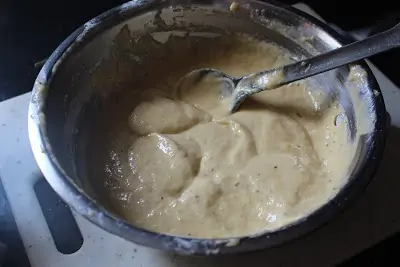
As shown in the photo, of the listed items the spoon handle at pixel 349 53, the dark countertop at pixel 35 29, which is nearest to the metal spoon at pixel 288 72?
the spoon handle at pixel 349 53

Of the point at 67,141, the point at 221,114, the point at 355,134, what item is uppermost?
the point at 355,134

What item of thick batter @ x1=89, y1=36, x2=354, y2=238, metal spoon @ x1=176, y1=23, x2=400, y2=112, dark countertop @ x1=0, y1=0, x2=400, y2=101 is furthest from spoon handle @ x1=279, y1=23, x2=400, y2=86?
dark countertop @ x1=0, y1=0, x2=400, y2=101

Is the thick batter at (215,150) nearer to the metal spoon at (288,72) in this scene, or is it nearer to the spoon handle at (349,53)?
the metal spoon at (288,72)

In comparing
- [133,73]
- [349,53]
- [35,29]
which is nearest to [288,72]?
[349,53]

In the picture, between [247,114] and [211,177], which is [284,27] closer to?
[247,114]

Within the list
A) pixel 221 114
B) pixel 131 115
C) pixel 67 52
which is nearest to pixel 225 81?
pixel 221 114
